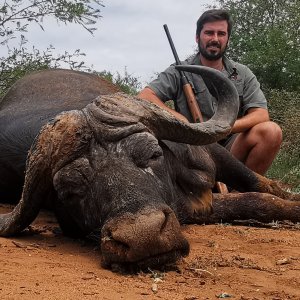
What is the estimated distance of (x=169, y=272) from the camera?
11.4 feet

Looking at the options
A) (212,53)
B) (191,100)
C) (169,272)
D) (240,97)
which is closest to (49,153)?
(169,272)

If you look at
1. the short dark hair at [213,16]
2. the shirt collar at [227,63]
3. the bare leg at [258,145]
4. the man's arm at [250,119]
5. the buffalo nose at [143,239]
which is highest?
the short dark hair at [213,16]

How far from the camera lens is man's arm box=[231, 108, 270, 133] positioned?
21.8ft

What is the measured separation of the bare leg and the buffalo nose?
3.38 m

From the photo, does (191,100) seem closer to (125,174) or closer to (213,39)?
(213,39)

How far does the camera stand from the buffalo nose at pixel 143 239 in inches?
130

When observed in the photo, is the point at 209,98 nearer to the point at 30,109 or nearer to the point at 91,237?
the point at 30,109

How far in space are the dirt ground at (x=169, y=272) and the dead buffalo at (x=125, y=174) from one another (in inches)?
4.9

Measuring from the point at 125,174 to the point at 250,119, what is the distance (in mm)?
3250

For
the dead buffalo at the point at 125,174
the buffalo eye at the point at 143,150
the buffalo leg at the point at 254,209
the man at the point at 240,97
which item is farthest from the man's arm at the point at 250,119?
the buffalo eye at the point at 143,150

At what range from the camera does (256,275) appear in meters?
3.49

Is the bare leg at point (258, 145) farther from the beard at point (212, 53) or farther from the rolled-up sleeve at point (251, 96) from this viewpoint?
the beard at point (212, 53)

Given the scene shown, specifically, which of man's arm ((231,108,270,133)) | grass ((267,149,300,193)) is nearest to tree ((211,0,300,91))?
grass ((267,149,300,193))

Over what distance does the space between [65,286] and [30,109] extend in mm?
2894
